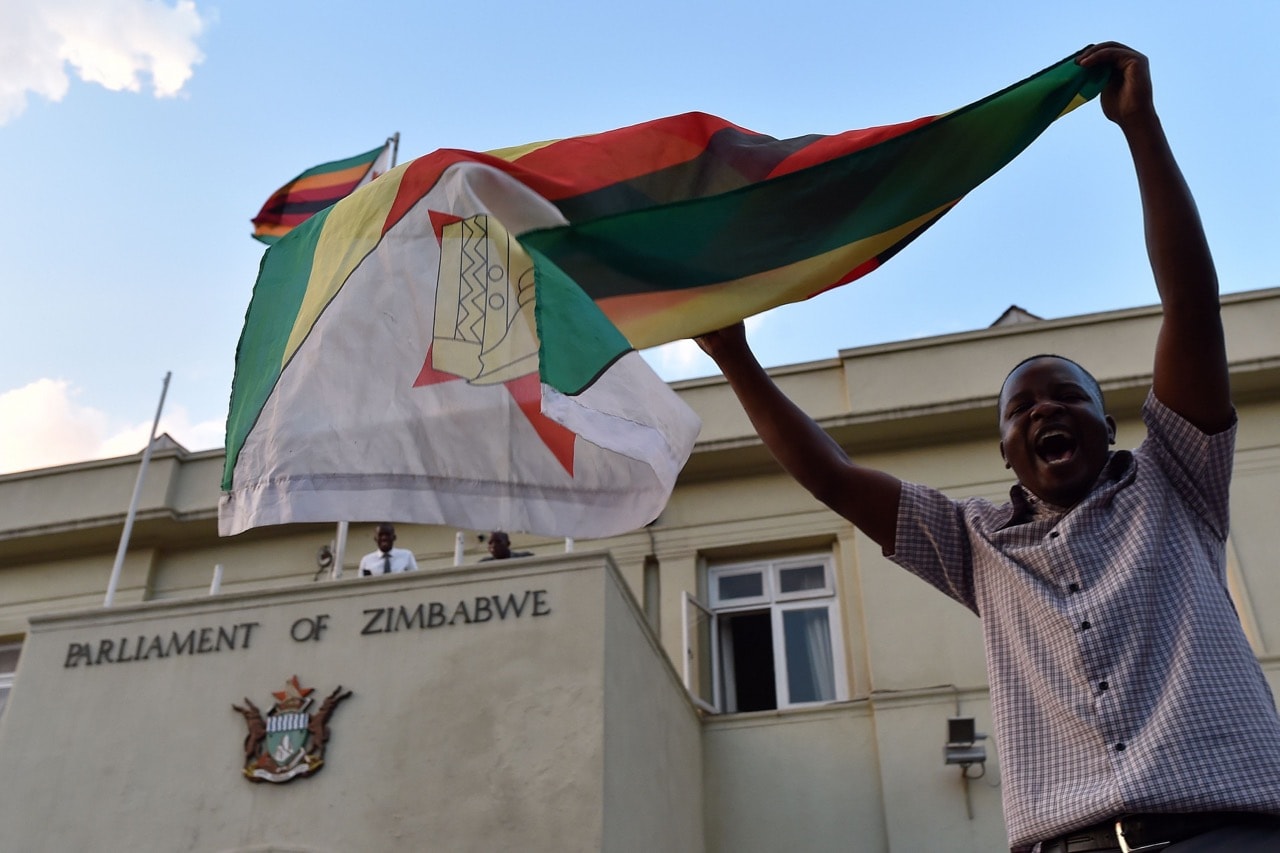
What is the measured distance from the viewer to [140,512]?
1507cm

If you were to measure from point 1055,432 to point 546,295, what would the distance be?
1.49 m

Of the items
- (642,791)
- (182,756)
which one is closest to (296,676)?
(182,756)

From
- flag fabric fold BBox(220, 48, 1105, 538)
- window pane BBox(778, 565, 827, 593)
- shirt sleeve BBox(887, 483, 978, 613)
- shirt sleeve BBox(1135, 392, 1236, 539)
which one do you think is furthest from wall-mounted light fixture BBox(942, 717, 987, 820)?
shirt sleeve BBox(1135, 392, 1236, 539)

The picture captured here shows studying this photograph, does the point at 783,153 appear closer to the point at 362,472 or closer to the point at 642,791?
the point at 362,472

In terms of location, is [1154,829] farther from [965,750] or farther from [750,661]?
[750,661]

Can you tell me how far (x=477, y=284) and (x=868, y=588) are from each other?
9623 mm

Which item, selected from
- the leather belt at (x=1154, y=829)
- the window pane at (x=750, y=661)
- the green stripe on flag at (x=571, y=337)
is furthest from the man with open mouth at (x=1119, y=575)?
the window pane at (x=750, y=661)

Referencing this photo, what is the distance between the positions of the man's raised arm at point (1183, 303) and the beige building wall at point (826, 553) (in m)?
7.21

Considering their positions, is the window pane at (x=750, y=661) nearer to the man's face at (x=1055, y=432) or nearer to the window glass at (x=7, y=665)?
the window glass at (x=7, y=665)

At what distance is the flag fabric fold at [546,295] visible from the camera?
3443 mm

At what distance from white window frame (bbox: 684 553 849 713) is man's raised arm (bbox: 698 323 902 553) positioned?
31.7 ft

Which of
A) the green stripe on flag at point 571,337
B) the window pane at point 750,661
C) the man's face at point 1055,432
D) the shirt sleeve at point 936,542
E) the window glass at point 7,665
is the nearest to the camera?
the man's face at point 1055,432

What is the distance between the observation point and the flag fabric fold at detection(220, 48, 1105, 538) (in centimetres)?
344

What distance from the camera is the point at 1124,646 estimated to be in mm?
2301
